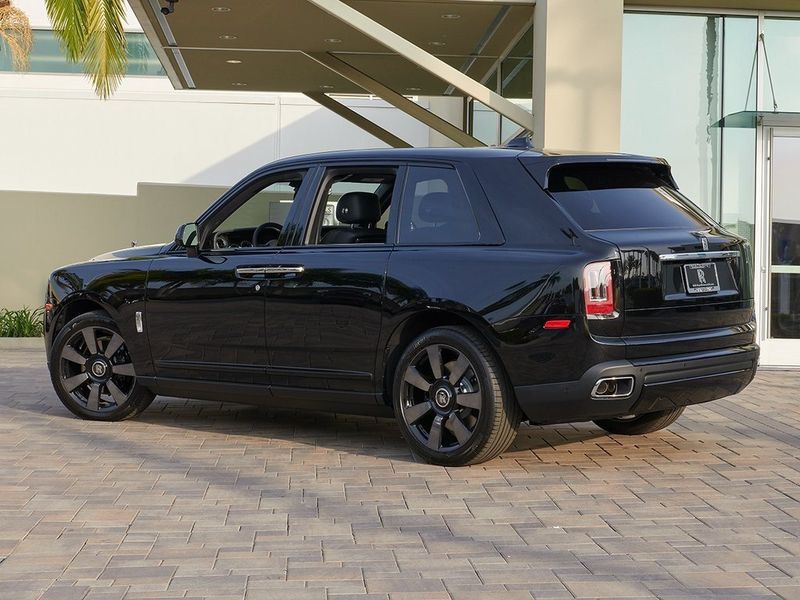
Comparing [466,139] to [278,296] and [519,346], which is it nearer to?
[278,296]

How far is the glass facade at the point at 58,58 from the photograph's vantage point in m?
24.2

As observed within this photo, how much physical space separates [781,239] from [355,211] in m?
7.14

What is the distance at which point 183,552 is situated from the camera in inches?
207

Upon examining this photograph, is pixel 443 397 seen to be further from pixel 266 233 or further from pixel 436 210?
pixel 266 233

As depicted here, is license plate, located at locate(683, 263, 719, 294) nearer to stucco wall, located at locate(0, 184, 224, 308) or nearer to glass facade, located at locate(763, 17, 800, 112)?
glass facade, located at locate(763, 17, 800, 112)

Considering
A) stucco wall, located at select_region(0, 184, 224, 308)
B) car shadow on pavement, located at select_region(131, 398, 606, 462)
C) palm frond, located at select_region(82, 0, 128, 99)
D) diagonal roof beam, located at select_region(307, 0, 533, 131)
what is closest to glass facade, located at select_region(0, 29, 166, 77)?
stucco wall, located at select_region(0, 184, 224, 308)

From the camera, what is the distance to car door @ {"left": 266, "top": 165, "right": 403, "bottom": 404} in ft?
24.5

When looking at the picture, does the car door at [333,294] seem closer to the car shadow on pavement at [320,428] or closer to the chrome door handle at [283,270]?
the chrome door handle at [283,270]

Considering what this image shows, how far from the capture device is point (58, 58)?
24.3m

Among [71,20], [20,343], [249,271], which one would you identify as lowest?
[20,343]

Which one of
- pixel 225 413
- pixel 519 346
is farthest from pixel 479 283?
pixel 225 413

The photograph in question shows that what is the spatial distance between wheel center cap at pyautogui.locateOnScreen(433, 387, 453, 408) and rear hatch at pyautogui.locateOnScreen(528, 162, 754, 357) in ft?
3.27

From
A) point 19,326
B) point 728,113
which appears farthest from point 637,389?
point 19,326

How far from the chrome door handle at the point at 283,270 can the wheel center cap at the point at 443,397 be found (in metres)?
1.22
